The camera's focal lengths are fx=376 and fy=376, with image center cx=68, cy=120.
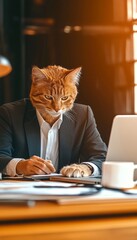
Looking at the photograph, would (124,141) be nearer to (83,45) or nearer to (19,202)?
(19,202)

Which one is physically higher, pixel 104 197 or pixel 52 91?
pixel 52 91

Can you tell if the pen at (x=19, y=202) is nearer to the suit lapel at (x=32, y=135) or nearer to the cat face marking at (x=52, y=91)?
the suit lapel at (x=32, y=135)

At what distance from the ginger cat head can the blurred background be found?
66cm

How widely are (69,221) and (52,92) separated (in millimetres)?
1135

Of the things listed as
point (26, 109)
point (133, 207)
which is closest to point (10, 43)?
point (26, 109)

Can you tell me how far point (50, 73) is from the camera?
71.1 inches

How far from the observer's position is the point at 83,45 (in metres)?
2.56

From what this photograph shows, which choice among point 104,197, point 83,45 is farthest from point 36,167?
point 83,45

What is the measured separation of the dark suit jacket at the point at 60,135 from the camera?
1.58 meters

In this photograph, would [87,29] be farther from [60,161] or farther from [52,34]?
[60,161]

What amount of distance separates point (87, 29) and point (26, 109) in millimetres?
1090

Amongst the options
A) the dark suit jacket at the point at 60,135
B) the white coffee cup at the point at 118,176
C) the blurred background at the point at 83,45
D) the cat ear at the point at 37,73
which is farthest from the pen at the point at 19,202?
the blurred background at the point at 83,45

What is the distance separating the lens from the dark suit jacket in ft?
5.19

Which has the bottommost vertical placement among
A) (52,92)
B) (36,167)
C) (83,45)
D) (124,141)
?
(36,167)
